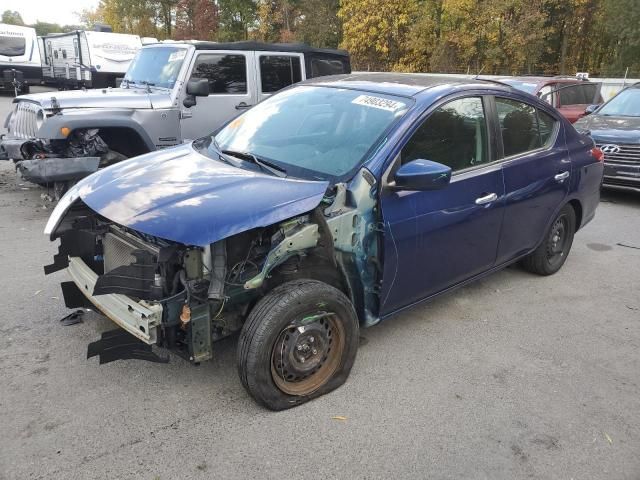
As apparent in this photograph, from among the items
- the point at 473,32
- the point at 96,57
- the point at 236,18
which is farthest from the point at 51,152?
the point at 236,18

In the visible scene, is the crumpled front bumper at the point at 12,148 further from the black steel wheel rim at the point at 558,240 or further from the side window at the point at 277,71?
the black steel wheel rim at the point at 558,240

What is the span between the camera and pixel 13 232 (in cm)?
581

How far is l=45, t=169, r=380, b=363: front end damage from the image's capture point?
2.71m

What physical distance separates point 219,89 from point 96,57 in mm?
13701

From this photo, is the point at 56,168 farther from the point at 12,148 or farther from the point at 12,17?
the point at 12,17

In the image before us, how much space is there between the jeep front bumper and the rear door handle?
229cm

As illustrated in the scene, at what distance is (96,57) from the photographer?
61.1 feet

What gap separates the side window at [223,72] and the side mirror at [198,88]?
0.51 metres

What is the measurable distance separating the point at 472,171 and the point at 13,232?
490cm

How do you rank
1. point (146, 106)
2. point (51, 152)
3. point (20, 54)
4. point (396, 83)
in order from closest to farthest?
point (396, 83) < point (51, 152) < point (146, 106) < point (20, 54)

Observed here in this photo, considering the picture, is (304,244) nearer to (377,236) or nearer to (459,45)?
(377,236)

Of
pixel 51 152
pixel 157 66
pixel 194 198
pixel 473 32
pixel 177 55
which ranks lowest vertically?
pixel 51 152

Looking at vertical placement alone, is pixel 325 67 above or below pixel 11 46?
below

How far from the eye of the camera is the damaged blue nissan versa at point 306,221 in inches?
108
